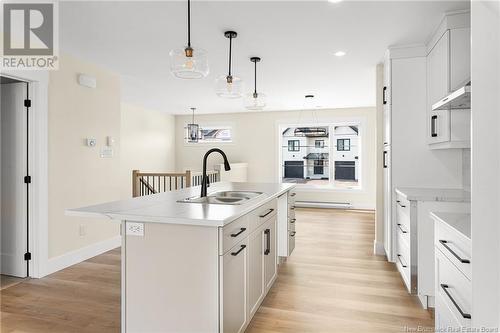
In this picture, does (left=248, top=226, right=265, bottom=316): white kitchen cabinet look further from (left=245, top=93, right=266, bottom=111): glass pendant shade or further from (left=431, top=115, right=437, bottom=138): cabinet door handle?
(left=431, top=115, right=437, bottom=138): cabinet door handle

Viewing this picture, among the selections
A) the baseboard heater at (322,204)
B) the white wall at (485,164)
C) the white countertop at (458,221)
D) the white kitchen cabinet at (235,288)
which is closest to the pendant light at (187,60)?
the white kitchen cabinet at (235,288)

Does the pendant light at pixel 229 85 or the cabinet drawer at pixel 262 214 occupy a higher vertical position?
the pendant light at pixel 229 85

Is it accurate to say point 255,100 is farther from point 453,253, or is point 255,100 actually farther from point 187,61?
point 453,253

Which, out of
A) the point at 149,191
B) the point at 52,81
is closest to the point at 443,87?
the point at 52,81

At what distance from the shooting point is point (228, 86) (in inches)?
116

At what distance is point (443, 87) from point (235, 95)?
1868 mm

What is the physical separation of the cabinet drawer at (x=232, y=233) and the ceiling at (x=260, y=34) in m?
1.69

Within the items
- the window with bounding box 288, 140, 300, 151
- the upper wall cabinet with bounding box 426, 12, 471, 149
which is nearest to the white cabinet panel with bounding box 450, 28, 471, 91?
the upper wall cabinet with bounding box 426, 12, 471, 149

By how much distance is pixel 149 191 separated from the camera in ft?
19.0

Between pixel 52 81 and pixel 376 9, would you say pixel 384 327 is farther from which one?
pixel 52 81

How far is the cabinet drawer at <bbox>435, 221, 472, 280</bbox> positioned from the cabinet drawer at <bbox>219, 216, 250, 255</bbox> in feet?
3.72

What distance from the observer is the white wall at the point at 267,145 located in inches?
290

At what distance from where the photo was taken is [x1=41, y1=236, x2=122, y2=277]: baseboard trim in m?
3.42

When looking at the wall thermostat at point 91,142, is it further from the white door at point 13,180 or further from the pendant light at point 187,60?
the pendant light at point 187,60
